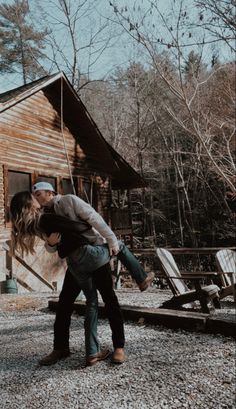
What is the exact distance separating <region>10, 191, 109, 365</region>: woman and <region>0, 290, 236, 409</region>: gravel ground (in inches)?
13.4

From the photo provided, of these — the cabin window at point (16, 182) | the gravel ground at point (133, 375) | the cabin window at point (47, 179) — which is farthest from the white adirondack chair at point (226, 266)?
the cabin window at point (47, 179)

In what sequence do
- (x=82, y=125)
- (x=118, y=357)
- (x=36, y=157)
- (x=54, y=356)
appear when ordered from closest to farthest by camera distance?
(x=118, y=357)
(x=54, y=356)
(x=36, y=157)
(x=82, y=125)

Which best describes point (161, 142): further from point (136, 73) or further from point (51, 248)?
point (51, 248)

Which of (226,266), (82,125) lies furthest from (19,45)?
(226,266)

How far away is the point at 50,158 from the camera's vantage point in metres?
13.4

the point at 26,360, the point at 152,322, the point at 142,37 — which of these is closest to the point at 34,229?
the point at 26,360

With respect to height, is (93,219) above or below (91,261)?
above

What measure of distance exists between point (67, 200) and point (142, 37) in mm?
8952

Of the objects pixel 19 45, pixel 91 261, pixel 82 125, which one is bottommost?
pixel 91 261

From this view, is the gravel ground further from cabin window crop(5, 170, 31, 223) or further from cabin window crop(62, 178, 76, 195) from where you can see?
cabin window crop(62, 178, 76, 195)

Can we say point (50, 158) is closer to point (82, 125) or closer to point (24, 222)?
point (82, 125)

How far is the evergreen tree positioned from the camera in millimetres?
24812

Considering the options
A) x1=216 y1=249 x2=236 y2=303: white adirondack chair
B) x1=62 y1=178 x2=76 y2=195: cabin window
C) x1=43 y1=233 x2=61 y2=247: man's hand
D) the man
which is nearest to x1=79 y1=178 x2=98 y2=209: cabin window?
x1=62 y1=178 x2=76 y2=195: cabin window

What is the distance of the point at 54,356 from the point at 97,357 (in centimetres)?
47
